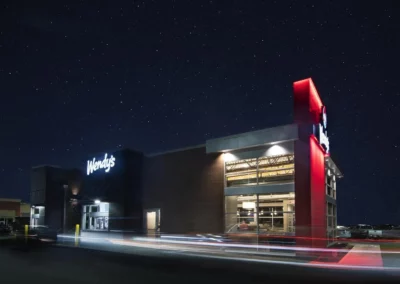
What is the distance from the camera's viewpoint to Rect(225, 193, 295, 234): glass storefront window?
25984 mm

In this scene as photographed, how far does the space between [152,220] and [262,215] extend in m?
11.3

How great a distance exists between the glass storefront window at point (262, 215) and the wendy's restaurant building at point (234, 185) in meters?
0.06

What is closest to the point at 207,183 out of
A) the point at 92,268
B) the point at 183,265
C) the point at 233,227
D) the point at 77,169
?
the point at 233,227

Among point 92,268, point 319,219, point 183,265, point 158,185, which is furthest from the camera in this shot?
point 158,185

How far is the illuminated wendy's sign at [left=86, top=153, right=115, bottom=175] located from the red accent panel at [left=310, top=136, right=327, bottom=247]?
726 inches

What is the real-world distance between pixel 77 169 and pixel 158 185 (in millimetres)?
21193

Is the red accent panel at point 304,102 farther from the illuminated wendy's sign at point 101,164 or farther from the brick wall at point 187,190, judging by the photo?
the illuminated wendy's sign at point 101,164

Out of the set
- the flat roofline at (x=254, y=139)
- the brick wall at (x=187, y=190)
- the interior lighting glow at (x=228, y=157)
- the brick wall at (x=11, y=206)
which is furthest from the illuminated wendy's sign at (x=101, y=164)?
the brick wall at (x=11, y=206)

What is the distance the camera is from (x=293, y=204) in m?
25.9

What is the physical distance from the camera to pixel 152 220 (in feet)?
113

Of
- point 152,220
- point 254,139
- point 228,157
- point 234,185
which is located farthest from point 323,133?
point 152,220

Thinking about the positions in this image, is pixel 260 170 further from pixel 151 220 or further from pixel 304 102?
pixel 151 220

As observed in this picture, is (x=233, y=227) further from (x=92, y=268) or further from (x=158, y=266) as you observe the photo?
(x=92, y=268)

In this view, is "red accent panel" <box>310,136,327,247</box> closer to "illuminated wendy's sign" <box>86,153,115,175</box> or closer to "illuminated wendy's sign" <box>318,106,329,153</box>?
"illuminated wendy's sign" <box>318,106,329,153</box>
